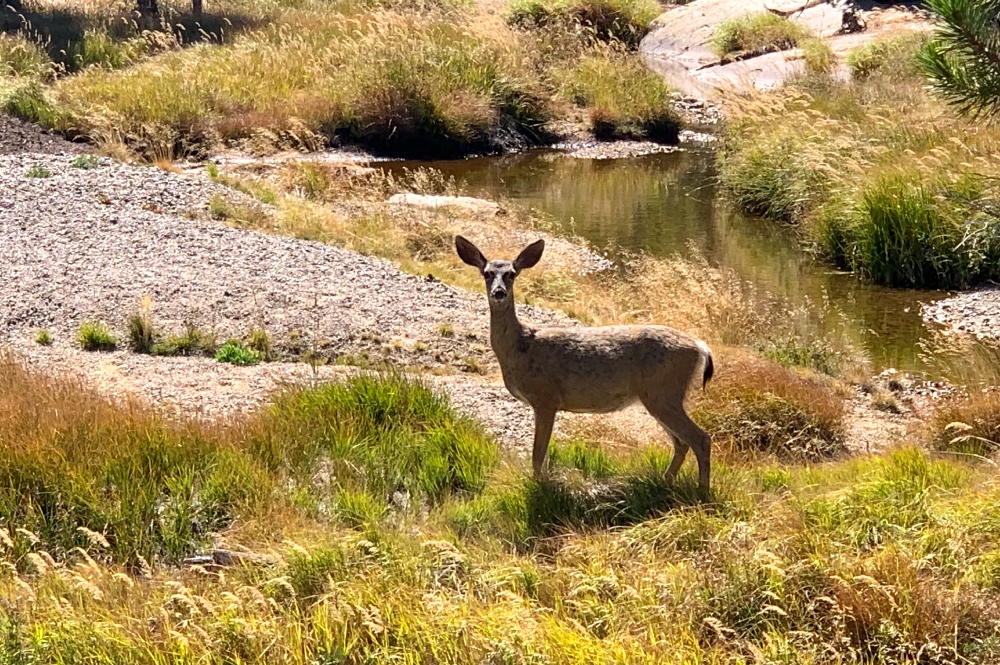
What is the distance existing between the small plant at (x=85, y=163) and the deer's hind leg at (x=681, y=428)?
480 inches

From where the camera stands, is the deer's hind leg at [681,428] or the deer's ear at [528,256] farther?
the deer's ear at [528,256]

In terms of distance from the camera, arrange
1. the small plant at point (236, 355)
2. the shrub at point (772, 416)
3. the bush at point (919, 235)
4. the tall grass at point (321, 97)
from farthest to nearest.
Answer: the tall grass at point (321, 97), the bush at point (919, 235), the small plant at point (236, 355), the shrub at point (772, 416)

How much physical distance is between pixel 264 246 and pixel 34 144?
8.24 metres

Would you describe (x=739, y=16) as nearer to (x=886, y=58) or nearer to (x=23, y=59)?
(x=886, y=58)

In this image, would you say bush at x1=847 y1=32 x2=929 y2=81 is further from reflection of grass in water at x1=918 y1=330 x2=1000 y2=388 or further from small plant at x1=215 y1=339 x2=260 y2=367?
small plant at x1=215 y1=339 x2=260 y2=367

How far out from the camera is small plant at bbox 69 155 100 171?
57.8 ft

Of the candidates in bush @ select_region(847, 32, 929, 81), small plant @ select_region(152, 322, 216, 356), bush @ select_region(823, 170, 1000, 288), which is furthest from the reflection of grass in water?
bush @ select_region(847, 32, 929, 81)

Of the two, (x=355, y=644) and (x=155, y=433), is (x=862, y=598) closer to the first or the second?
(x=355, y=644)

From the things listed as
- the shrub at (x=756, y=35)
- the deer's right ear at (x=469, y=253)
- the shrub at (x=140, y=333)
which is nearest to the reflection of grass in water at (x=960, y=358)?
the deer's right ear at (x=469, y=253)

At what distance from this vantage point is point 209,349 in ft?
37.3

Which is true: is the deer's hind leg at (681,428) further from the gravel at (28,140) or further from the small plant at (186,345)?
the gravel at (28,140)

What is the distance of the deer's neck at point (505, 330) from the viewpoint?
791 cm

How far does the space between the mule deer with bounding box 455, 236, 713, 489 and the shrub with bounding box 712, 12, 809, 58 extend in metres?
25.5

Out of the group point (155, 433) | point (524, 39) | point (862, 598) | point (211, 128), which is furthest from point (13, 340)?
point (524, 39)
